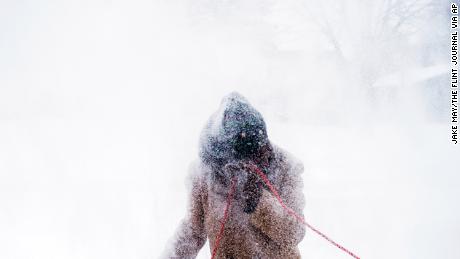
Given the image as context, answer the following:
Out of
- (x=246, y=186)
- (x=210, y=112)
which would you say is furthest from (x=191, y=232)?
(x=210, y=112)

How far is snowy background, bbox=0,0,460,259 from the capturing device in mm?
3436

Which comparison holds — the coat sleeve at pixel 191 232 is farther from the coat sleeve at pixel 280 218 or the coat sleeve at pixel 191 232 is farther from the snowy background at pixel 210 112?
the snowy background at pixel 210 112

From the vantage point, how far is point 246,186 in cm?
82

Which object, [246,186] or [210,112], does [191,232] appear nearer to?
[246,186]

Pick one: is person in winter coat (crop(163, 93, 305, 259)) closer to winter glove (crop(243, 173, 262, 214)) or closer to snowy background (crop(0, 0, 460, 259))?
winter glove (crop(243, 173, 262, 214))

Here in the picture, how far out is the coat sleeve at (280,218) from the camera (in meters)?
0.80

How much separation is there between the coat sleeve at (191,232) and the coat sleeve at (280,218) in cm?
21

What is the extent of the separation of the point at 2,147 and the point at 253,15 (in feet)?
15.1

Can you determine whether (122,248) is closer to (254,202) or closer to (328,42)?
(254,202)

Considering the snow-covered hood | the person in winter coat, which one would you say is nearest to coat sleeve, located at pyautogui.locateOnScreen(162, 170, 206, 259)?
the person in winter coat

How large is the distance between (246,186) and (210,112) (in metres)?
4.61

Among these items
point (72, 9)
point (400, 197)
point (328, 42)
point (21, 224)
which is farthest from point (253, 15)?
point (21, 224)

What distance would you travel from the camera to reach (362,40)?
749 centimetres

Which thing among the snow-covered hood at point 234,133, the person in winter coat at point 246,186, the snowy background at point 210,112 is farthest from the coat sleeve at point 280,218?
the snowy background at point 210,112
